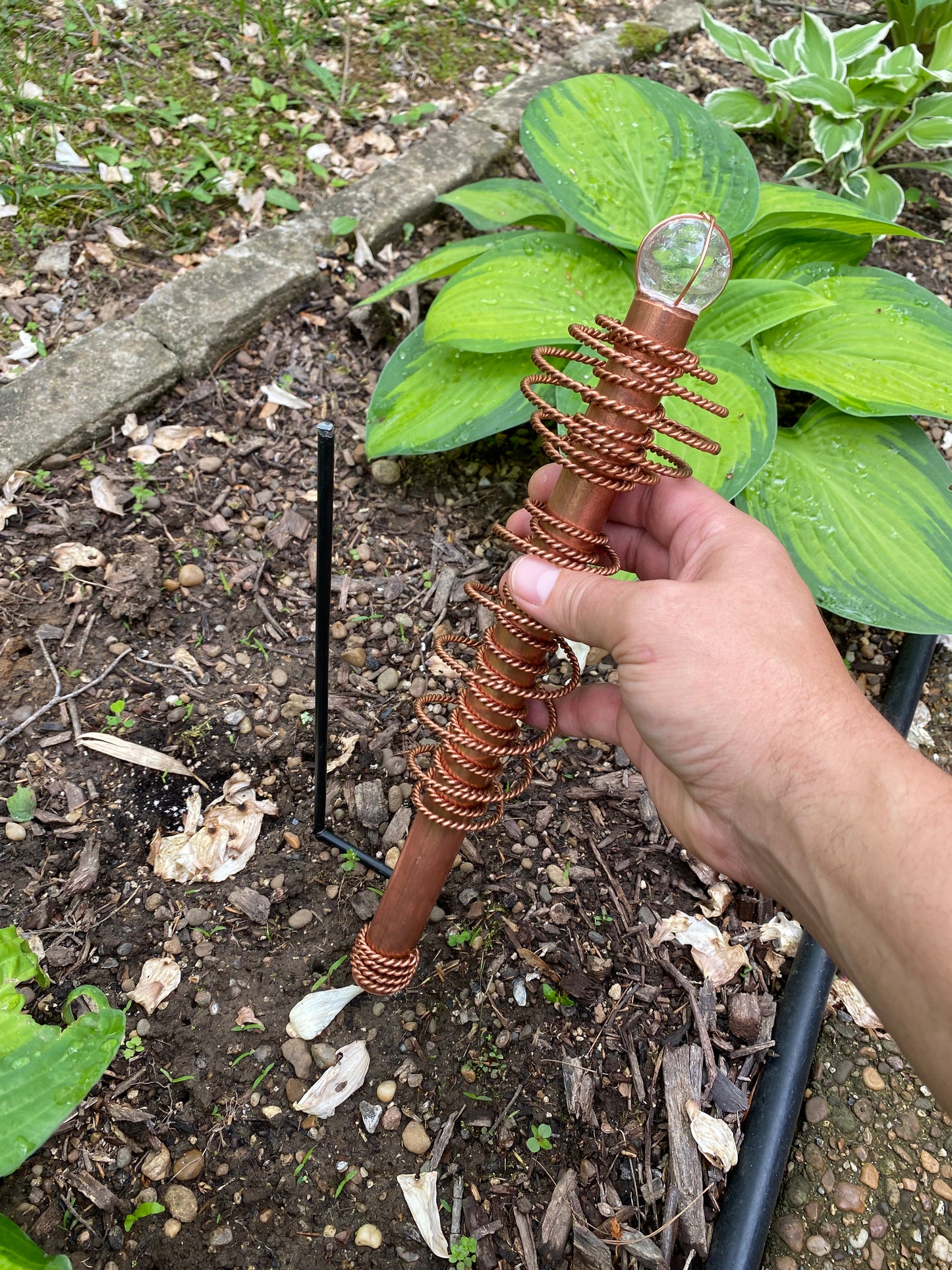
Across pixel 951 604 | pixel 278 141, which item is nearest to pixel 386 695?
pixel 951 604

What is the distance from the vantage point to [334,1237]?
1.18 m

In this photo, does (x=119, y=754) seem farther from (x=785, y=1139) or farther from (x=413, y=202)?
(x=413, y=202)

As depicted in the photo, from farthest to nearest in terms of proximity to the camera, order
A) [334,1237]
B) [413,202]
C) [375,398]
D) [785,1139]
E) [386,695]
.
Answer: [413,202] → [375,398] → [386,695] → [785,1139] → [334,1237]

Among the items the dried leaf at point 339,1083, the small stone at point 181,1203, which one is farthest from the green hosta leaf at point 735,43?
the small stone at point 181,1203

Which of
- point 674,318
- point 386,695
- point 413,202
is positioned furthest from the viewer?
point 413,202

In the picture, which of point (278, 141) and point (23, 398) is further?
point (278, 141)

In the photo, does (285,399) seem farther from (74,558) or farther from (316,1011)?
(316,1011)

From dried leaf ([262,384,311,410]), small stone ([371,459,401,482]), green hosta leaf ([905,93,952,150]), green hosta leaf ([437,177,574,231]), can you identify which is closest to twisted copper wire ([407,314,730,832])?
small stone ([371,459,401,482])

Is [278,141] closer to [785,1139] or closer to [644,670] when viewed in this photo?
[644,670]

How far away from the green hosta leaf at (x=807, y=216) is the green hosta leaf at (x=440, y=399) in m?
0.63

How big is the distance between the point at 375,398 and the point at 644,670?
1081 mm

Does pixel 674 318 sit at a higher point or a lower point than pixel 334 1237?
higher

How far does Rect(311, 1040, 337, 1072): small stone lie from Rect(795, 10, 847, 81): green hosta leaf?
Result: 2729 millimetres

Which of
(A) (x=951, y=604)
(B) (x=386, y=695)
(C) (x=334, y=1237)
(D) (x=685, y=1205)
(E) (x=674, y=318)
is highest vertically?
(E) (x=674, y=318)
